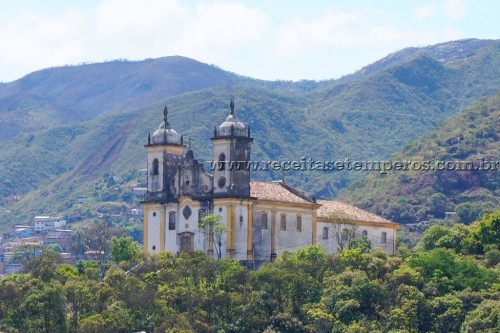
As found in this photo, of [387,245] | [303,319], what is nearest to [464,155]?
[387,245]

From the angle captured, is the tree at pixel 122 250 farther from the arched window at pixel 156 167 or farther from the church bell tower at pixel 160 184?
the arched window at pixel 156 167

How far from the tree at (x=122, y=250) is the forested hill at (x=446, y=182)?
44.8 m

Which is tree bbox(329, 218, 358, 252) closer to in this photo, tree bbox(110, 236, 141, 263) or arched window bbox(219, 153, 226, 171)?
arched window bbox(219, 153, 226, 171)

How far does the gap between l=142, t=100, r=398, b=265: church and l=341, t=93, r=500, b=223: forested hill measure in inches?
1575

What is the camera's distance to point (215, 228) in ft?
291

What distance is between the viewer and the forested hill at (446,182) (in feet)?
457

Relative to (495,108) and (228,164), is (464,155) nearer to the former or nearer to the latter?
(495,108)

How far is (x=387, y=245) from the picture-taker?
99688 mm

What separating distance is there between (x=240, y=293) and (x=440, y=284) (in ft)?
40.2

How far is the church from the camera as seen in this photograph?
296 feet

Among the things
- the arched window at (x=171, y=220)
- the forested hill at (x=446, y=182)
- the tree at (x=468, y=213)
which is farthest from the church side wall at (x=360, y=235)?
the forested hill at (x=446, y=182)

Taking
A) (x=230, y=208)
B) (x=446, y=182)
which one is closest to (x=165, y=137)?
(x=230, y=208)

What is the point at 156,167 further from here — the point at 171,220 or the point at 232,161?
the point at 232,161

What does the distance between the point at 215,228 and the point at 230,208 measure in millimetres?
2013
